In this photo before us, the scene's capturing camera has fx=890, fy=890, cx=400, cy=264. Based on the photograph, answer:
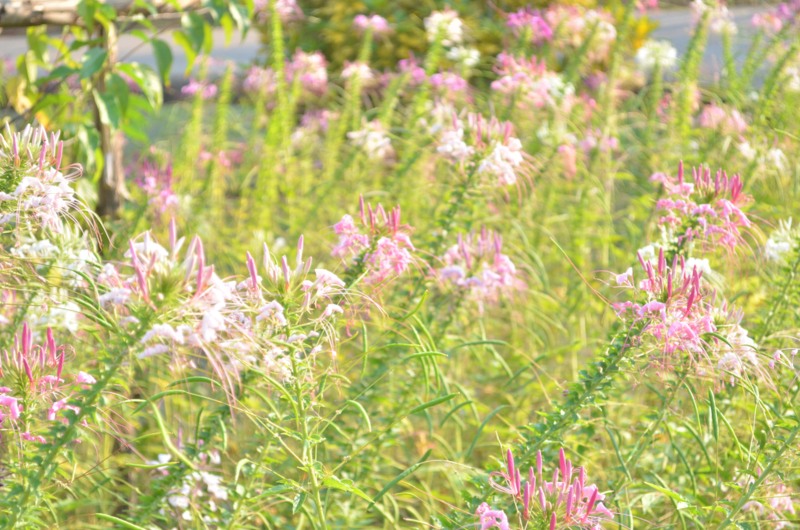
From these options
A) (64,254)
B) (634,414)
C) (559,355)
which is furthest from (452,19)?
(64,254)

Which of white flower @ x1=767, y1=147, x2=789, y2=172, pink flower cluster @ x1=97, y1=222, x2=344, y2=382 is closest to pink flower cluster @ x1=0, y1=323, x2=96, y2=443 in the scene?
pink flower cluster @ x1=97, y1=222, x2=344, y2=382

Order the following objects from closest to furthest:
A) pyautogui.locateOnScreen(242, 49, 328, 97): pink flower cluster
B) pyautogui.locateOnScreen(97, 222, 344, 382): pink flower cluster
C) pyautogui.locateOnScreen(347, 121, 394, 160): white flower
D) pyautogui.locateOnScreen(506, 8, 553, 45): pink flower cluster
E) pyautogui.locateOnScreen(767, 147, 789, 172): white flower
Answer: pyautogui.locateOnScreen(97, 222, 344, 382): pink flower cluster, pyautogui.locateOnScreen(767, 147, 789, 172): white flower, pyautogui.locateOnScreen(347, 121, 394, 160): white flower, pyautogui.locateOnScreen(506, 8, 553, 45): pink flower cluster, pyautogui.locateOnScreen(242, 49, 328, 97): pink flower cluster

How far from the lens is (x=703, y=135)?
302 centimetres

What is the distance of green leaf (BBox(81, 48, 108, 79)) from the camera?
194cm

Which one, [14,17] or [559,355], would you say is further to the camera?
[559,355]

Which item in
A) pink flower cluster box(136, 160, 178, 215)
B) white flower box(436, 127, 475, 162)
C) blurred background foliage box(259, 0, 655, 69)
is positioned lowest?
blurred background foliage box(259, 0, 655, 69)

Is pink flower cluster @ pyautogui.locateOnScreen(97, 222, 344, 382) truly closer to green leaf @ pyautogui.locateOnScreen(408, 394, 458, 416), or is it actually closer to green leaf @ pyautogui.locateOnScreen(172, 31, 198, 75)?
green leaf @ pyautogui.locateOnScreen(408, 394, 458, 416)

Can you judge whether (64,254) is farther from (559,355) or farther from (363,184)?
(363,184)

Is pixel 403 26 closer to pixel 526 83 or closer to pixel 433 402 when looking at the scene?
pixel 526 83

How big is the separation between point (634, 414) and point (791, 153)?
1.05m

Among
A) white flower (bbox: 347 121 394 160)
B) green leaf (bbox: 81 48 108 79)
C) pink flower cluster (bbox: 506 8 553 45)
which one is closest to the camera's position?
green leaf (bbox: 81 48 108 79)

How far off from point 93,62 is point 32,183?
1016 mm

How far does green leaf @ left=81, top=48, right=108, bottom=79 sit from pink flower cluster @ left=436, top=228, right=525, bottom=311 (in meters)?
0.88

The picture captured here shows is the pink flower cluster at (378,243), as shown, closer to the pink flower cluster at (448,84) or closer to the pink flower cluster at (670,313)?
the pink flower cluster at (670,313)
